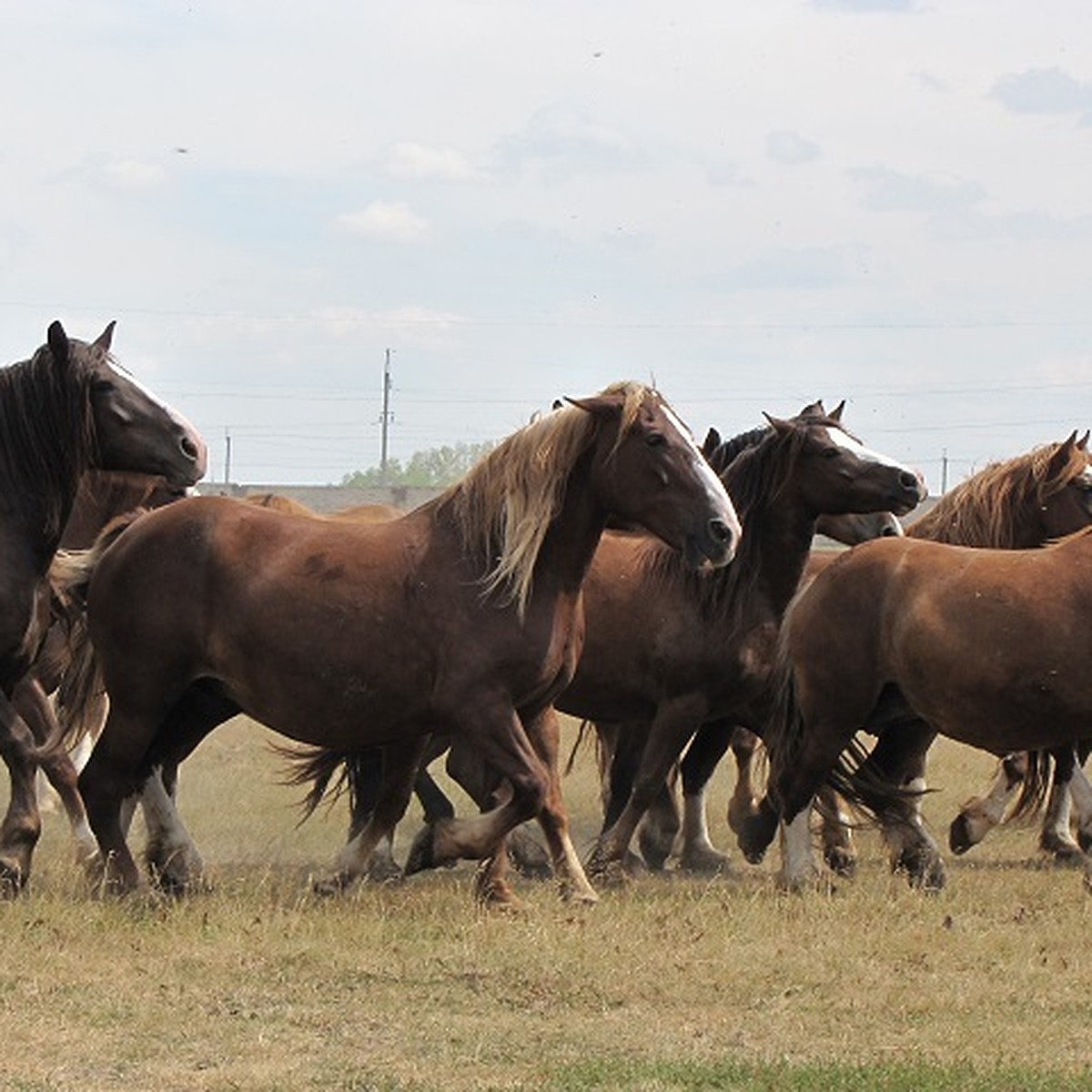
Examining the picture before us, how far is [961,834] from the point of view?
1212cm

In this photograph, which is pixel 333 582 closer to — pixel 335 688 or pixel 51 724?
pixel 335 688

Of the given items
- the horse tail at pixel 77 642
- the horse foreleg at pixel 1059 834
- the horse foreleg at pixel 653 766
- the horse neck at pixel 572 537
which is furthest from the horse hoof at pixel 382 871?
→ the horse foreleg at pixel 1059 834

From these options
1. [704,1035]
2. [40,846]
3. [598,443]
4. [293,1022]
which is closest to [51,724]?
[40,846]

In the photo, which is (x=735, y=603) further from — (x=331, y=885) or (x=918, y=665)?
(x=331, y=885)

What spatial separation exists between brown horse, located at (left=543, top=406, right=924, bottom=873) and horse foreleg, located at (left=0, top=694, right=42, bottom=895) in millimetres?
2936

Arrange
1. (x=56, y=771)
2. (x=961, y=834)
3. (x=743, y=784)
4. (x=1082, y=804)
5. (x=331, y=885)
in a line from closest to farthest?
1. (x=331, y=885)
2. (x=56, y=771)
3. (x=1082, y=804)
4. (x=961, y=834)
5. (x=743, y=784)

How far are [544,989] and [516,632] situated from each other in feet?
6.73

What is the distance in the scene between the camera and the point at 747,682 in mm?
11242

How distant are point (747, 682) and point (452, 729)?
2212 mm

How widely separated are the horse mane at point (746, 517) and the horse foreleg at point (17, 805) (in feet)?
11.3

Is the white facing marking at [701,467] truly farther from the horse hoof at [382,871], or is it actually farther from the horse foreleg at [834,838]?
the horse hoof at [382,871]

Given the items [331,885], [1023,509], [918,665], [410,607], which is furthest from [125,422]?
[1023,509]

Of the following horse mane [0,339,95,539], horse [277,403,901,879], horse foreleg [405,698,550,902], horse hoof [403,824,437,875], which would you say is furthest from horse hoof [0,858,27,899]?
horse [277,403,901,879]

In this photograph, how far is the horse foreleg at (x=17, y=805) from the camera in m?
9.51
